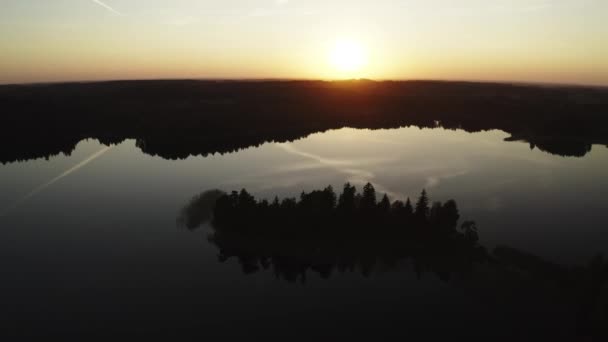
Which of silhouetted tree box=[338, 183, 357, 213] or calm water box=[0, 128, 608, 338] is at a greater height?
silhouetted tree box=[338, 183, 357, 213]

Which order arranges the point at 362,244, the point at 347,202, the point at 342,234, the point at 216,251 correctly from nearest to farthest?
the point at 216,251
the point at 362,244
the point at 342,234
the point at 347,202

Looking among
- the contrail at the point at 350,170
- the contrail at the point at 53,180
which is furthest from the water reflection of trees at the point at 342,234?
the contrail at the point at 53,180

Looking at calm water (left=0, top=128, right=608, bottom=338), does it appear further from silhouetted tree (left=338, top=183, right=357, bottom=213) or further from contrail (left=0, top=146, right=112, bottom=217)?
silhouetted tree (left=338, top=183, right=357, bottom=213)

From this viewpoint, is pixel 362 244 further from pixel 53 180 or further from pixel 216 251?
pixel 53 180

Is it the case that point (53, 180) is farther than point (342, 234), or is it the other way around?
point (53, 180)

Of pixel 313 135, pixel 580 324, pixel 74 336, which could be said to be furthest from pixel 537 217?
pixel 313 135

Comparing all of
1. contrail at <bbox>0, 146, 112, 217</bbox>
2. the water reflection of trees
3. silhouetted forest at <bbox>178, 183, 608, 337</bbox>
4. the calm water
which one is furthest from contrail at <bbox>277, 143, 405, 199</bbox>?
contrail at <bbox>0, 146, 112, 217</bbox>

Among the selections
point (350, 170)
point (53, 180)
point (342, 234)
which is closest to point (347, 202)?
point (342, 234)

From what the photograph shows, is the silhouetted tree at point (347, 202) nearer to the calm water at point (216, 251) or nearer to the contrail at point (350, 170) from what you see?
the calm water at point (216, 251)

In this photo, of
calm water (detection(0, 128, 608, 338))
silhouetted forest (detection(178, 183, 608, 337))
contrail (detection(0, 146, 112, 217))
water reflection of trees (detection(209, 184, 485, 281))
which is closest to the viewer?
calm water (detection(0, 128, 608, 338))
